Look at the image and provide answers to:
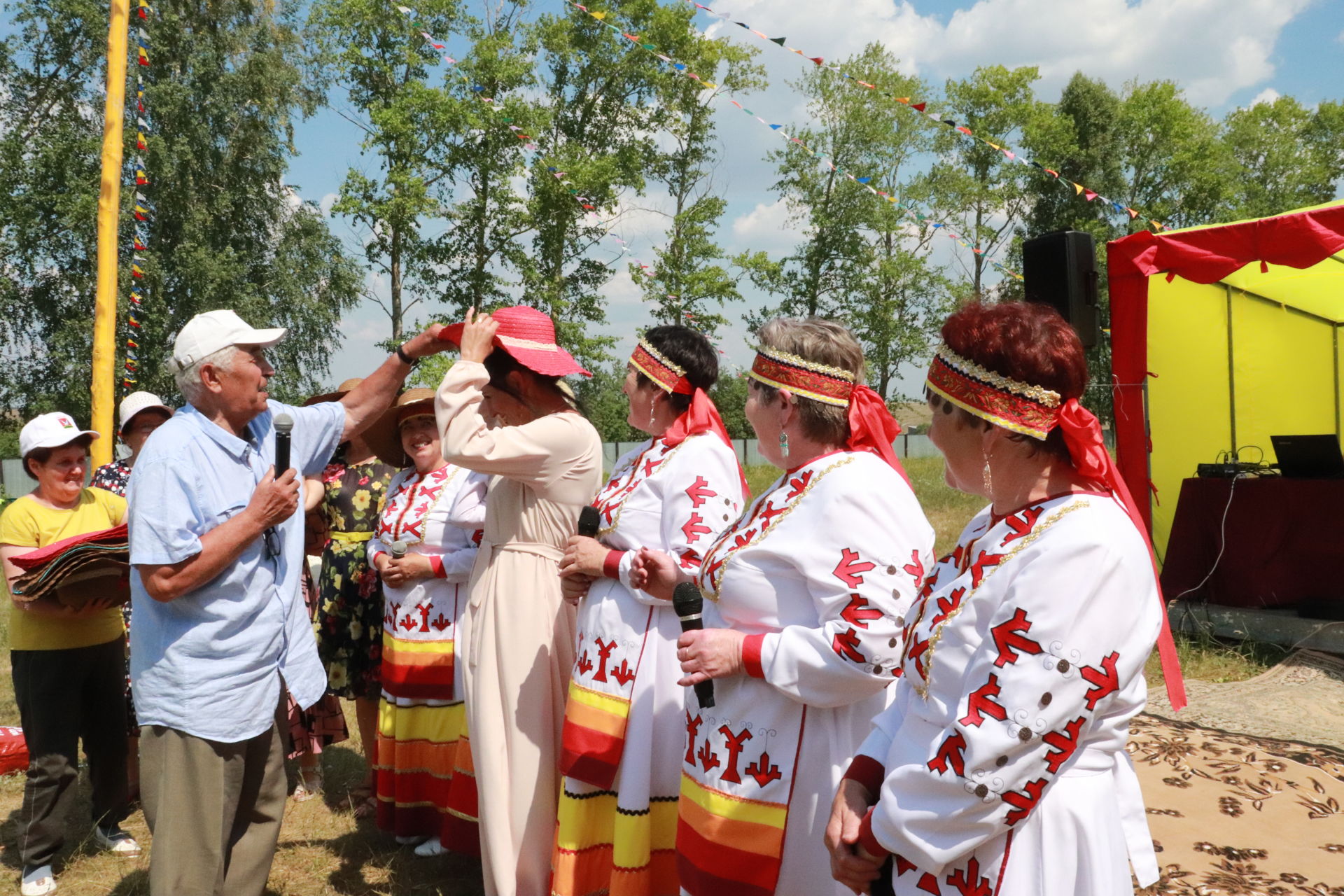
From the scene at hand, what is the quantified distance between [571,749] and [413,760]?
5.04 feet

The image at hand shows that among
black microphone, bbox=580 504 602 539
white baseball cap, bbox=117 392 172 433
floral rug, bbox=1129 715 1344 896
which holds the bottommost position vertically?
floral rug, bbox=1129 715 1344 896

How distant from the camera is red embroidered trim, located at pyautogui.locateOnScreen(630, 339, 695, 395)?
3117 mm

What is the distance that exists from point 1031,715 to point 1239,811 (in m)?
3.58

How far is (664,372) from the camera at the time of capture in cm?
312

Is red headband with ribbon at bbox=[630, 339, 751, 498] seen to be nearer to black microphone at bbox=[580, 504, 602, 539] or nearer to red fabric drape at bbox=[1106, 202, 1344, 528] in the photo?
black microphone at bbox=[580, 504, 602, 539]

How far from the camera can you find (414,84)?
2077 cm

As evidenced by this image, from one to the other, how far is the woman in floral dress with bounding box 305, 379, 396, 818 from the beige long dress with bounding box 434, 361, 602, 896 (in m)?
1.47

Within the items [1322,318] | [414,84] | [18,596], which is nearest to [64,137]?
[414,84]

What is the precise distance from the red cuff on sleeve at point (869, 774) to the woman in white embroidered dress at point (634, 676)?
1060mm

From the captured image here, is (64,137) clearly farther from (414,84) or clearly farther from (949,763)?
(949,763)

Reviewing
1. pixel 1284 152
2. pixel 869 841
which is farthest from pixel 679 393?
pixel 1284 152

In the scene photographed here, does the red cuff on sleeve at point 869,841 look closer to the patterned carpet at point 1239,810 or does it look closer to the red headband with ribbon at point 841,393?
the red headband with ribbon at point 841,393

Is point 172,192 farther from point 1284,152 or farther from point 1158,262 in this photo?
point 1284,152

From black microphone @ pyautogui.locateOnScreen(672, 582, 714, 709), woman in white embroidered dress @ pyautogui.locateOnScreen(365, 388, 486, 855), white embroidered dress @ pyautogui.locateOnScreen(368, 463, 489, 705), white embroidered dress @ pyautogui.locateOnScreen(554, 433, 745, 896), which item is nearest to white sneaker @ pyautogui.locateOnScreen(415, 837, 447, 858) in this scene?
woman in white embroidered dress @ pyautogui.locateOnScreen(365, 388, 486, 855)
